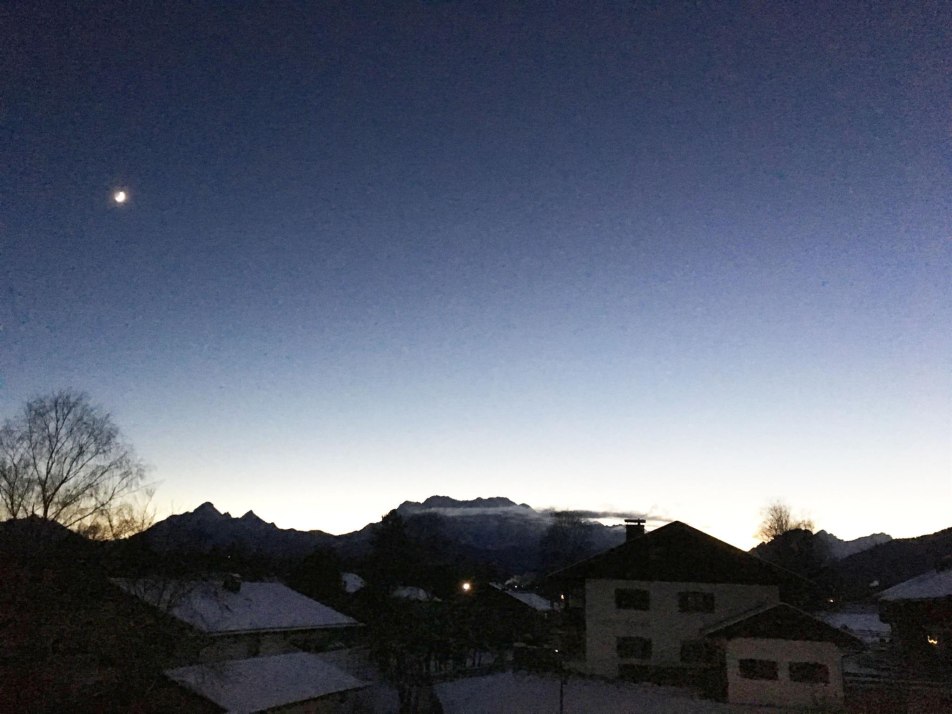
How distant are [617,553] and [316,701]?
2048cm

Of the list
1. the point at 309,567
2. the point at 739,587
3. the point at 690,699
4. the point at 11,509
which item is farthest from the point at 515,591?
the point at 11,509

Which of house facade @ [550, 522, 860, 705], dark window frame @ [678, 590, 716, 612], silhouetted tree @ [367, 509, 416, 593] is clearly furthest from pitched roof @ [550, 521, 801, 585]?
silhouetted tree @ [367, 509, 416, 593]

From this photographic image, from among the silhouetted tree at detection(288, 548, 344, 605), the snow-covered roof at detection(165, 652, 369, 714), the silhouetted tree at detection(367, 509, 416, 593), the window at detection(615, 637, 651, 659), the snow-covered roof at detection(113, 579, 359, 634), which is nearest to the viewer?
the snow-covered roof at detection(165, 652, 369, 714)

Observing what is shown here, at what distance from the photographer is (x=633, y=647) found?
37500 millimetres

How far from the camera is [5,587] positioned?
24.8 m

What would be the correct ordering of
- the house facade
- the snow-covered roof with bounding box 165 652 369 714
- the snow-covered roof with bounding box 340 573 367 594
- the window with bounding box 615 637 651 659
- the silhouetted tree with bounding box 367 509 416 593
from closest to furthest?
the snow-covered roof with bounding box 165 652 369 714 → the house facade → the window with bounding box 615 637 651 659 → the snow-covered roof with bounding box 340 573 367 594 → the silhouetted tree with bounding box 367 509 416 593

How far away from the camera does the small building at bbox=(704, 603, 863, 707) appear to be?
97.1 ft

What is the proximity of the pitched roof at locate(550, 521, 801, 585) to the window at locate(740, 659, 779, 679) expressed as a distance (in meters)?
7.70

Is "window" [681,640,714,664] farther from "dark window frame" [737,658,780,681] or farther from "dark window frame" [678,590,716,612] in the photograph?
"dark window frame" [737,658,780,681]

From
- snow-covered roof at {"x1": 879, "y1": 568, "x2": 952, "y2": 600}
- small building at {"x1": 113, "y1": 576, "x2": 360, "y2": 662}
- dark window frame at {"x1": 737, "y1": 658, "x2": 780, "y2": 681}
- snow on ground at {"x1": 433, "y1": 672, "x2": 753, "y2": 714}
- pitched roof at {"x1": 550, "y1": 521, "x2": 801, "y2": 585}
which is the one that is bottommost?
snow on ground at {"x1": 433, "y1": 672, "x2": 753, "y2": 714}

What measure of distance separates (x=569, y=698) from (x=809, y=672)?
11130 mm

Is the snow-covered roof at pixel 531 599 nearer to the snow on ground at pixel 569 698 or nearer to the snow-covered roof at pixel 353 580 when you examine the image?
the snow-covered roof at pixel 353 580

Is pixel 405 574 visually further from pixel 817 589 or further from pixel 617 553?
pixel 817 589

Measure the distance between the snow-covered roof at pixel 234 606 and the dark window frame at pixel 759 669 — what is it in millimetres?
22333
